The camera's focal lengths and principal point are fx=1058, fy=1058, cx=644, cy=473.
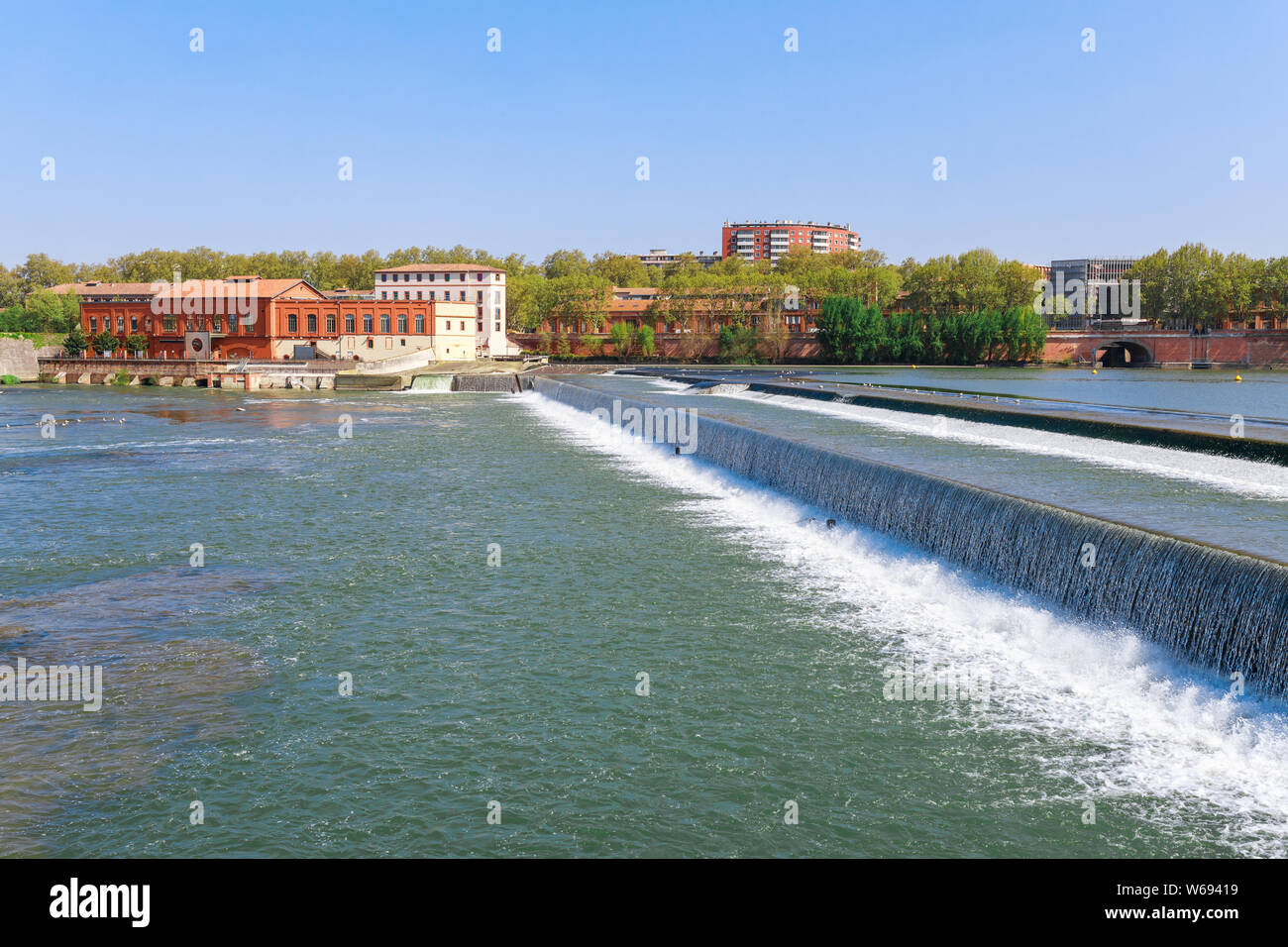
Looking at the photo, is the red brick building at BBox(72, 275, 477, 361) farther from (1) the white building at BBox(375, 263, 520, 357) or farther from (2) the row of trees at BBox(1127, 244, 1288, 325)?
(2) the row of trees at BBox(1127, 244, 1288, 325)

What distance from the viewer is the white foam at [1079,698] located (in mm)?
7703

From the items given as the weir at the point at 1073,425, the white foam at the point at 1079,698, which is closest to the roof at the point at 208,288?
the weir at the point at 1073,425

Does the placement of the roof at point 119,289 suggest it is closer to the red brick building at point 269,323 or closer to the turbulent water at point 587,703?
the red brick building at point 269,323

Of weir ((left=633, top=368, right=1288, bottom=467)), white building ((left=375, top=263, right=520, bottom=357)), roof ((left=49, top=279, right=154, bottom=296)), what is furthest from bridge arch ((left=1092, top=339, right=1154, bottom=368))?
roof ((left=49, top=279, right=154, bottom=296))

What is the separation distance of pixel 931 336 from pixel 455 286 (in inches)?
2180

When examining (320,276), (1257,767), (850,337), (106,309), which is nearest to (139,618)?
(1257,767)

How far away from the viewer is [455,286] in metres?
126

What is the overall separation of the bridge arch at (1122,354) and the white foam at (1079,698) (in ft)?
363

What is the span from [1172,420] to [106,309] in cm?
9549

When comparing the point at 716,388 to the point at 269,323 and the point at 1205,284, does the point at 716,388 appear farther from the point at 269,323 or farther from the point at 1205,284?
the point at 1205,284

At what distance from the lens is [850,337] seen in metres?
112

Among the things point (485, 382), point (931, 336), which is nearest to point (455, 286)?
point (931, 336)

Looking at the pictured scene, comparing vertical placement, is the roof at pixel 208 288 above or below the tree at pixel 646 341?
above

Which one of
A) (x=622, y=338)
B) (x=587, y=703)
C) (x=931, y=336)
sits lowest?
(x=587, y=703)
